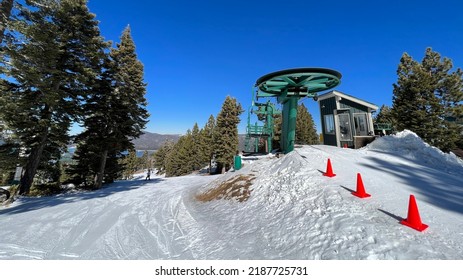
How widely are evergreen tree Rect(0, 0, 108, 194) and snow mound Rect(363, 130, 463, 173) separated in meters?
18.9

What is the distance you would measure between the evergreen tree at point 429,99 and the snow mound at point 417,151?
32.3ft

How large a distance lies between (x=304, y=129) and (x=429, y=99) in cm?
2342

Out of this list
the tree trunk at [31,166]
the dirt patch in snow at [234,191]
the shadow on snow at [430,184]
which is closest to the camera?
the shadow on snow at [430,184]

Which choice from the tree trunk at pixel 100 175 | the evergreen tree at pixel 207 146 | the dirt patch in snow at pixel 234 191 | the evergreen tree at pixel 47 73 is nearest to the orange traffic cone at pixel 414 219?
the dirt patch in snow at pixel 234 191

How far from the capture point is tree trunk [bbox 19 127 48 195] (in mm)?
11194

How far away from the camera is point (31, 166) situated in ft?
37.7

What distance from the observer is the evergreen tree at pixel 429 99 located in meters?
20.4

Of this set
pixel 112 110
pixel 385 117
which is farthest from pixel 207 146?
pixel 385 117

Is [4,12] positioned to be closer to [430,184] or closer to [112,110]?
[112,110]

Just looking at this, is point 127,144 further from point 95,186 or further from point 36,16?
point 36,16

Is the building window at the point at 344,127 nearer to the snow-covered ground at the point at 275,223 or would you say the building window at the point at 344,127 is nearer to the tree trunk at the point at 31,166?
the snow-covered ground at the point at 275,223

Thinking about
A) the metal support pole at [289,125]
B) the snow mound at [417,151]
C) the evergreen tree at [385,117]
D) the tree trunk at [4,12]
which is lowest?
the snow mound at [417,151]

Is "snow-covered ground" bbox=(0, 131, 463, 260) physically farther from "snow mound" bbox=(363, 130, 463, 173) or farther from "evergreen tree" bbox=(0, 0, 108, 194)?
"evergreen tree" bbox=(0, 0, 108, 194)
